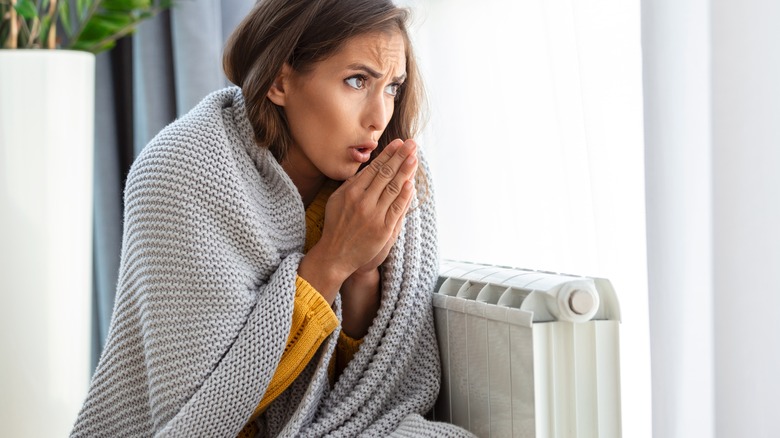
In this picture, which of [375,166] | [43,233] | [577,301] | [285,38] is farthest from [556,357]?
[43,233]

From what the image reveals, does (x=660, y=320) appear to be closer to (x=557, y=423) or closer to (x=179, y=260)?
(x=557, y=423)

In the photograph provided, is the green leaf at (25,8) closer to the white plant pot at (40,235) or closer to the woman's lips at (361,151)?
the white plant pot at (40,235)

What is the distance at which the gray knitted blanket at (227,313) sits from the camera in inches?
43.3

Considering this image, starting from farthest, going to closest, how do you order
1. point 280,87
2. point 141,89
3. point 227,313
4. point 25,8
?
point 141,89 < point 25,8 < point 280,87 < point 227,313

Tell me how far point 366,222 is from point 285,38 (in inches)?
11.4

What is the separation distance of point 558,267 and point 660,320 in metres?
0.31

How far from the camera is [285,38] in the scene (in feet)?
3.92

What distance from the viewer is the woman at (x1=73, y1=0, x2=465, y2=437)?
111cm

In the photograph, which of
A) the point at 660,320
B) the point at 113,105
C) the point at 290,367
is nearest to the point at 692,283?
the point at 660,320

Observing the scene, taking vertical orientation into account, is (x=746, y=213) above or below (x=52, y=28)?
below

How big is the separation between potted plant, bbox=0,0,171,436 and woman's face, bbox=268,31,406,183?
32.0 inches

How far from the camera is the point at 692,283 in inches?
37.0

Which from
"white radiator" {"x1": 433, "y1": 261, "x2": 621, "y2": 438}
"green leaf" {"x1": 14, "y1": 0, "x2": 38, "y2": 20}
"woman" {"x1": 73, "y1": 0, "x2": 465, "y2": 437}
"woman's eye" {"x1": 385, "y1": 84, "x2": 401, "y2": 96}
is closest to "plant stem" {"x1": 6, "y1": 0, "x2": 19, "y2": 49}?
"green leaf" {"x1": 14, "y1": 0, "x2": 38, "y2": 20}

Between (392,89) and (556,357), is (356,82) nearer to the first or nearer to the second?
(392,89)
